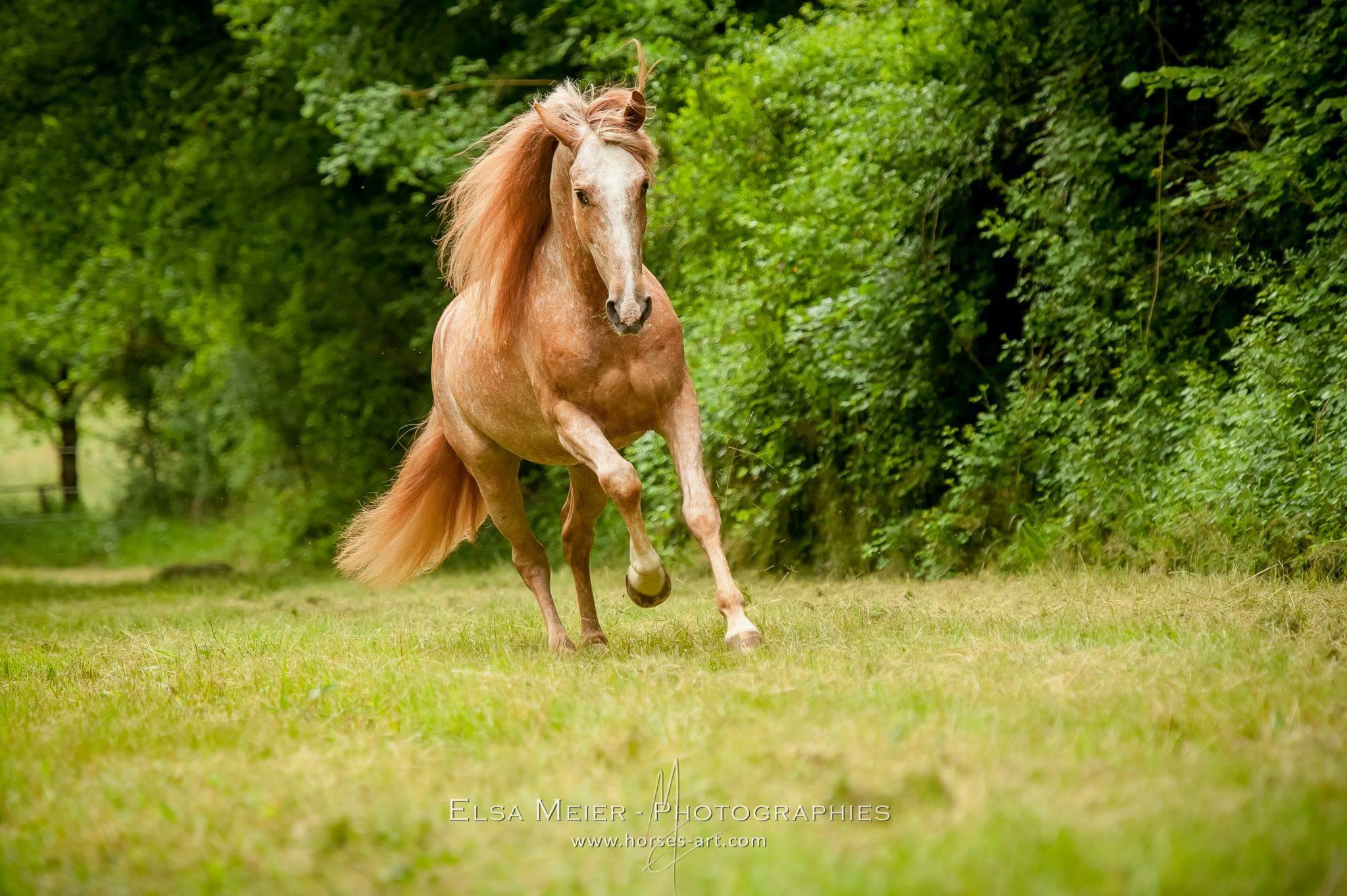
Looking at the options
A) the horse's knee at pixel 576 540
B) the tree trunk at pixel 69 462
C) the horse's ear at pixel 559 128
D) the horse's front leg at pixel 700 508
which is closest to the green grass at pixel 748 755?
the horse's front leg at pixel 700 508

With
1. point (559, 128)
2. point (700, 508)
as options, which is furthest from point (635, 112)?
point (700, 508)

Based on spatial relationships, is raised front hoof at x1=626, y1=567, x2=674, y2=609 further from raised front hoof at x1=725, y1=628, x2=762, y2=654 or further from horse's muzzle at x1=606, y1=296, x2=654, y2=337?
horse's muzzle at x1=606, y1=296, x2=654, y2=337

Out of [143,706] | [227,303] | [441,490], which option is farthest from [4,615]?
[227,303]

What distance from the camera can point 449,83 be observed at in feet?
47.4

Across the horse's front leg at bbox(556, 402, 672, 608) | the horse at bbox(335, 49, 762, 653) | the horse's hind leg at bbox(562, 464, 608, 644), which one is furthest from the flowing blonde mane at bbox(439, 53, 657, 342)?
the horse's hind leg at bbox(562, 464, 608, 644)

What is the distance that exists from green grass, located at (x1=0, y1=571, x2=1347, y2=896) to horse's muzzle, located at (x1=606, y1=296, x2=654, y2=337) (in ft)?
4.26

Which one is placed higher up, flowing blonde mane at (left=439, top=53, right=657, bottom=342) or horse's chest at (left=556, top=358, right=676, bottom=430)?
flowing blonde mane at (left=439, top=53, right=657, bottom=342)

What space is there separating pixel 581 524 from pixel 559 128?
7.01ft

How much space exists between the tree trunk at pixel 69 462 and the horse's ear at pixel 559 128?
25245mm

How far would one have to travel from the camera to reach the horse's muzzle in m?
5.03

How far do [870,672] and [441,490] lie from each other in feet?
12.1

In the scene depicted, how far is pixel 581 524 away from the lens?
6730 millimetres

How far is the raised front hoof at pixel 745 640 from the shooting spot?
16.6 feet

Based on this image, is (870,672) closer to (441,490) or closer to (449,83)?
(441,490)
